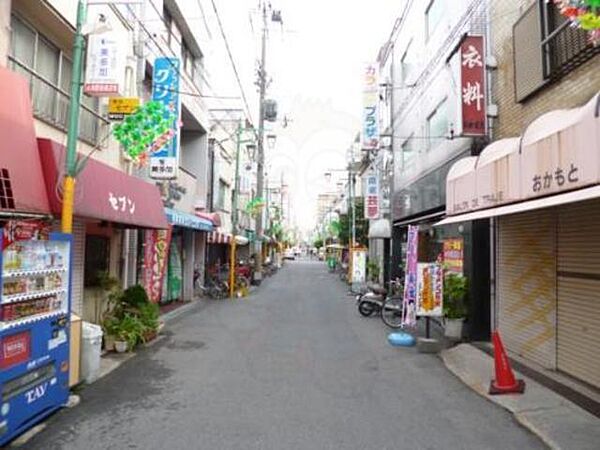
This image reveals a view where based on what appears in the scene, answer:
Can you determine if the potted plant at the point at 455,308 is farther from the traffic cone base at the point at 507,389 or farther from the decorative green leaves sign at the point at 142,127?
the decorative green leaves sign at the point at 142,127

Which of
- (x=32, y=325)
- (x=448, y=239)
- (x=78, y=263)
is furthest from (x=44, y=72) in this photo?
(x=448, y=239)

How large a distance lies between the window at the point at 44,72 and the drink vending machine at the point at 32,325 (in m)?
3.42

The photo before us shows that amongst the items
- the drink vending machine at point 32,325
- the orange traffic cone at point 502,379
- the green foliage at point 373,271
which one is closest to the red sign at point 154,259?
the drink vending machine at point 32,325

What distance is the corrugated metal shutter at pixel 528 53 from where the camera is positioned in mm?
10172

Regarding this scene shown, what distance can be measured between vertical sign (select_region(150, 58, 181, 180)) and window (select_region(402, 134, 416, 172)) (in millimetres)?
9732

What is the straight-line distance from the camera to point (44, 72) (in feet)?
34.9

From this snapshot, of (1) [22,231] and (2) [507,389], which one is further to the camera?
(2) [507,389]

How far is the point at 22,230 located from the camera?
725 centimetres

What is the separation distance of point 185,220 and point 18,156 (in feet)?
37.5

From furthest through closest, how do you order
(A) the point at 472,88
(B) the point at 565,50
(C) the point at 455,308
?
(C) the point at 455,308, (A) the point at 472,88, (B) the point at 565,50

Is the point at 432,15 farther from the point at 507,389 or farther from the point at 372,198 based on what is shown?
the point at 507,389

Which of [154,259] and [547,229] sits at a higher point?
[547,229]

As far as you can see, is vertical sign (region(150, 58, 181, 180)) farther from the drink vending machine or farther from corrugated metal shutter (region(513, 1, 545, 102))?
corrugated metal shutter (region(513, 1, 545, 102))

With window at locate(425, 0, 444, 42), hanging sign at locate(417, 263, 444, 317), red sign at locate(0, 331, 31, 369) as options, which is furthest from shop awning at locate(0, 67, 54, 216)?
window at locate(425, 0, 444, 42)
